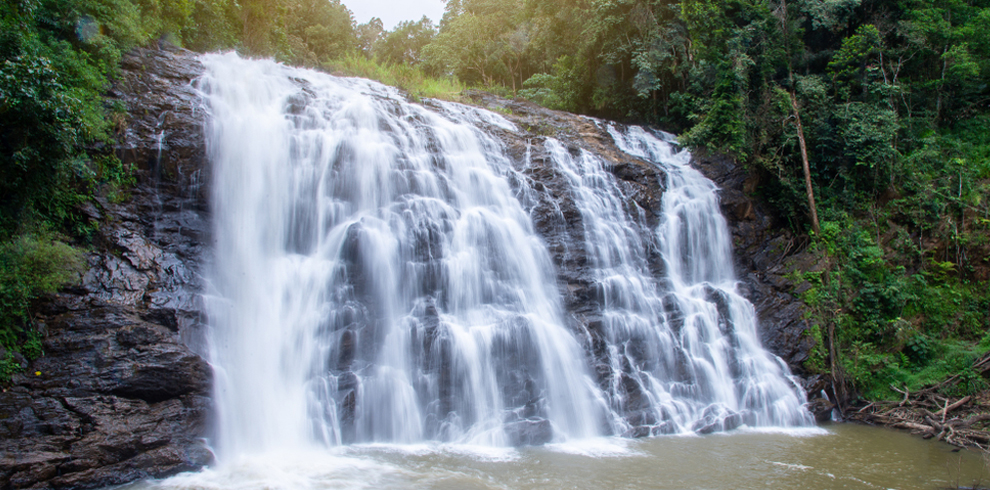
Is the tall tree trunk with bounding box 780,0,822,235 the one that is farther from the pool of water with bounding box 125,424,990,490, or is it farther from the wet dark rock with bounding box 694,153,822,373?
the pool of water with bounding box 125,424,990,490

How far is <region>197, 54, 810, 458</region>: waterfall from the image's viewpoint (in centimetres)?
822

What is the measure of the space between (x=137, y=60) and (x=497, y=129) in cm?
827

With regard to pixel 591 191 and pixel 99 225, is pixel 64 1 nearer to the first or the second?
pixel 99 225

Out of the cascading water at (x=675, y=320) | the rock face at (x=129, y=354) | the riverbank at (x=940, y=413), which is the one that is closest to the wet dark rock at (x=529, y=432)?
the cascading water at (x=675, y=320)

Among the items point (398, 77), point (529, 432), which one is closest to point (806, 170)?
point (529, 432)

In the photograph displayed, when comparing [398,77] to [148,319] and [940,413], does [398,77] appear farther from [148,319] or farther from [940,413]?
[940,413]

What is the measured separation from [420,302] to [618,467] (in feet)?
14.3

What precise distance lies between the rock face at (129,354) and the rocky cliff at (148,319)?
0.01 meters

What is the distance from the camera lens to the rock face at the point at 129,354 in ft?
19.6

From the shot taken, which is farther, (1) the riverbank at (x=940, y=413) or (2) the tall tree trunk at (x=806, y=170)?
(2) the tall tree trunk at (x=806, y=170)

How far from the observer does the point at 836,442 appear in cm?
860

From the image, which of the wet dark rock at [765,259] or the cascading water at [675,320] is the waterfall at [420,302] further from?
the wet dark rock at [765,259]

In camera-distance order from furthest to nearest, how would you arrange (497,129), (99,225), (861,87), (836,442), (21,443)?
(861,87)
(497,129)
(836,442)
(99,225)
(21,443)

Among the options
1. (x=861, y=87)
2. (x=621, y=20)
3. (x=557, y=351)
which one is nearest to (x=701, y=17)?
(x=621, y=20)
